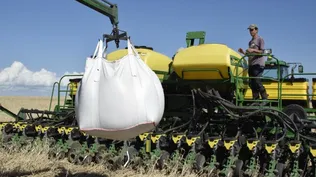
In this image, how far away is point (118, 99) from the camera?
4.52m

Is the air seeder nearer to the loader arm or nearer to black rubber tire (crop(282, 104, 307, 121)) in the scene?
black rubber tire (crop(282, 104, 307, 121))

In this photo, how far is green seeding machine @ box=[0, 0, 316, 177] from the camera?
6902 mm

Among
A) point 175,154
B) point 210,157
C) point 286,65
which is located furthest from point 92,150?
point 286,65

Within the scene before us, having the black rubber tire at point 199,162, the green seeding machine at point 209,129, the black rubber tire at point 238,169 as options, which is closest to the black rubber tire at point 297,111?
the green seeding machine at point 209,129

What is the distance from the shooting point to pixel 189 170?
7023mm

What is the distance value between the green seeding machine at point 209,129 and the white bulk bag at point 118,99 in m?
1.07

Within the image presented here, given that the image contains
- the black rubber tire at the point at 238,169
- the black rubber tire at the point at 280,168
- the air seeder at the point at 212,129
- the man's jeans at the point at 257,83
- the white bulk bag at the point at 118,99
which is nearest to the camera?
the white bulk bag at the point at 118,99

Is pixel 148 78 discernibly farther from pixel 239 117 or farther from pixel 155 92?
pixel 239 117

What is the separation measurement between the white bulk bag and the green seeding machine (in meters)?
1.07

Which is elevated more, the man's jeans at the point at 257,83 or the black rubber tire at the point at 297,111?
the man's jeans at the point at 257,83

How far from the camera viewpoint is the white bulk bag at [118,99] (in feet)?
14.7

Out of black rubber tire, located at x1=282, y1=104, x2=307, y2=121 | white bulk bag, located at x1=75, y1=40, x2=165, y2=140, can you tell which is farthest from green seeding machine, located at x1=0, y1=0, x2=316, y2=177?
white bulk bag, located at x1=75, y1=40, x2=165, y2=140

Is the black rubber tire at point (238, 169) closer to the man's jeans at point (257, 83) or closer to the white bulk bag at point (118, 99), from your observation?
the man's jeans at point (257, 83)

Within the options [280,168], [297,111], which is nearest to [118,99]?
[280,168]
